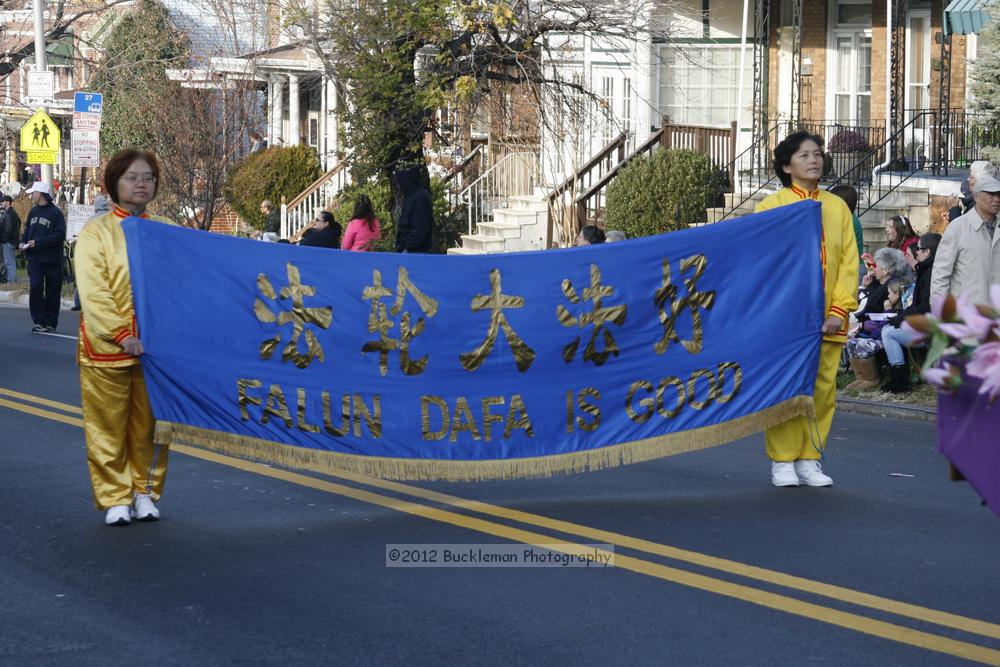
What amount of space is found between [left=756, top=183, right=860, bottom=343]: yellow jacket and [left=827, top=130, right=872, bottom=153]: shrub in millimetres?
14876

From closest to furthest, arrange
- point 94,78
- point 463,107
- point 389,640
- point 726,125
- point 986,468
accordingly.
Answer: point 986,468 < point 389,640 < point 463,107 < point 726,125 < point 94,78

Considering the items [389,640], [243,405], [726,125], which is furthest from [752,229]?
[726,125]

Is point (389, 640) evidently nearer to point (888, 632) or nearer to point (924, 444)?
point (888, 632)

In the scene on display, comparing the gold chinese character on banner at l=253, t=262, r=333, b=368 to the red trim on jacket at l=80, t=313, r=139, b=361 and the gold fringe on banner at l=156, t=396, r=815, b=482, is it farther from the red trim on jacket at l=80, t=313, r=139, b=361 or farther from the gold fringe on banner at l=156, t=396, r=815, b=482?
the red trim on jacket at l=80, t=313, r=139, b=361

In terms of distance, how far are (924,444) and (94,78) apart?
1130 inches

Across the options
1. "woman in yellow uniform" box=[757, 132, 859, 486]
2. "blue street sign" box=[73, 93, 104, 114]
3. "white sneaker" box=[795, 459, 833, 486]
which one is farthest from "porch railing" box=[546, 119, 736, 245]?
"white sneaker" box=[795, 459, 833, 486]

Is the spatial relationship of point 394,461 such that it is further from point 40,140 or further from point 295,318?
point 40,140

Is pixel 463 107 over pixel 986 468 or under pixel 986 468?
over

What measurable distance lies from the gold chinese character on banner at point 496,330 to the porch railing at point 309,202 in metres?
23.3

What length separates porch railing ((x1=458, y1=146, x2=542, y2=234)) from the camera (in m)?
28.2

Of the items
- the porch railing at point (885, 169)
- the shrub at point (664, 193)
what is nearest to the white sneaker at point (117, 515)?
the porch railing at point (885, 169)

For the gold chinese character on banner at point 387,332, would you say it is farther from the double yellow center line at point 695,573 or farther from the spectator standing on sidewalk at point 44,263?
the spectator standing on sidewalk at point 44,263

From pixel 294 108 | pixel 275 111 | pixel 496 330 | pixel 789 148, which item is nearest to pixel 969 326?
pixel 496 330

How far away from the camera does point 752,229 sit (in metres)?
8.27
